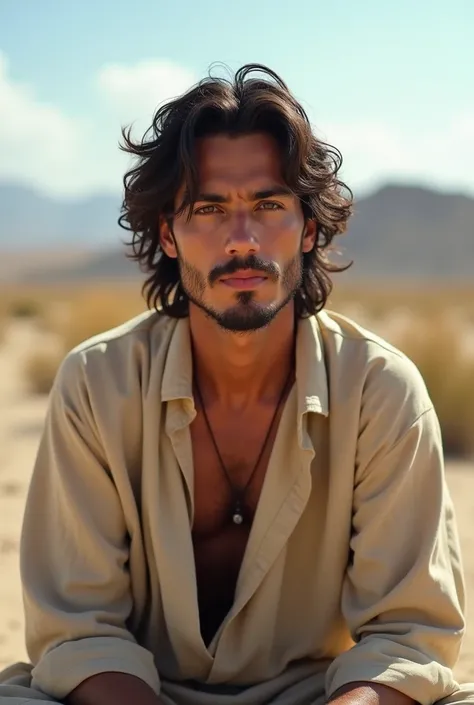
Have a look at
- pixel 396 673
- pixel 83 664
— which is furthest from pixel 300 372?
pixel 83 664

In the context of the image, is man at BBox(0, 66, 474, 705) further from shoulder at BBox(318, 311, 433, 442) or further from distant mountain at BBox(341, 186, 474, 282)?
distant mountain at BBox(341, 186, 474, 282)

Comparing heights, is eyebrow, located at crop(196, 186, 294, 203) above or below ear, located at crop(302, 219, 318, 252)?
above

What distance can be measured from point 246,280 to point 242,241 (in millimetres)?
102

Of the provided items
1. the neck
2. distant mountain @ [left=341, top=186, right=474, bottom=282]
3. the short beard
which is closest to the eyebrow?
the short beard

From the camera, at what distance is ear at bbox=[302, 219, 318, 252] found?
317cm

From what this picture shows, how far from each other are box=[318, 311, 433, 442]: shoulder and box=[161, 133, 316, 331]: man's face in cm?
22

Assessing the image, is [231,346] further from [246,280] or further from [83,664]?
[83,664]

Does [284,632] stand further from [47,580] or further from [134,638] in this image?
[47,580]

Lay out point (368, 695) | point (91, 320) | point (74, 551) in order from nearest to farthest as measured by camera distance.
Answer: point (368, 695) → point (74, 551) → point (91, 320)

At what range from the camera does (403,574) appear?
8.57 feet

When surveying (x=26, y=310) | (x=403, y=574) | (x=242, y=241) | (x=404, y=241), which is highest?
(x=404, y=241)

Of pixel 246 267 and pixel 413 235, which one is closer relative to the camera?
pixel 246 267

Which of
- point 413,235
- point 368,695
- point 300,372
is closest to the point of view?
point 368,695

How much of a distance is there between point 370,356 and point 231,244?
0.47 meters
